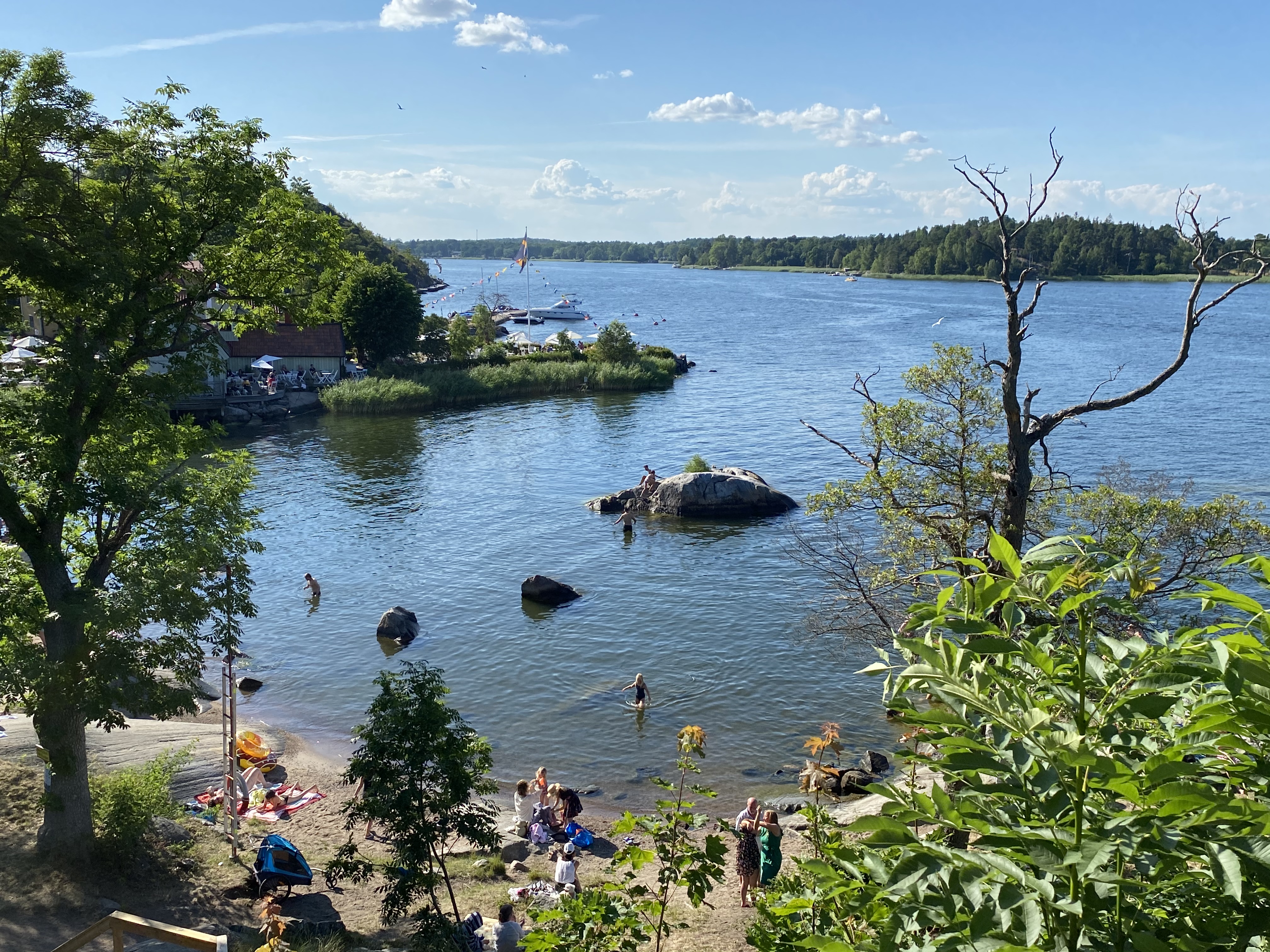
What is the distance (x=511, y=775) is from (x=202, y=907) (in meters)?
7.76

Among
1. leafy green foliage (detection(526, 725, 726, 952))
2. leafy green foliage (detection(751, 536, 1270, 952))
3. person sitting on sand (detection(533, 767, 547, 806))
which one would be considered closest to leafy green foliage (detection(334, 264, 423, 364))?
person sitting on sand (detection(533, 767, 547, 806))

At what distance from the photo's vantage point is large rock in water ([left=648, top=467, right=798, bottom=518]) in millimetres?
38719

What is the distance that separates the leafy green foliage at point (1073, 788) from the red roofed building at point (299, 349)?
63294 millimetres

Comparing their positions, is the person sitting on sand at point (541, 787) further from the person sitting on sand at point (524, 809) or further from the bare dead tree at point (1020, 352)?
the bare dead tree at point (1020, 352)

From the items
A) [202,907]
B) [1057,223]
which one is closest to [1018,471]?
[202,907]

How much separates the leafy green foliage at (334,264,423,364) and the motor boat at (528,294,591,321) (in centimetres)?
5955

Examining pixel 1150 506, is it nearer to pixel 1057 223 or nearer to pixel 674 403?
pixel 674 403

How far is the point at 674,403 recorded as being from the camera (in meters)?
63.3

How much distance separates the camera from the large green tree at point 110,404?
466 inches

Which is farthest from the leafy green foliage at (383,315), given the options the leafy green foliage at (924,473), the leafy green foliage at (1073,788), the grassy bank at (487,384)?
the leafy green foliage at (1073,788)

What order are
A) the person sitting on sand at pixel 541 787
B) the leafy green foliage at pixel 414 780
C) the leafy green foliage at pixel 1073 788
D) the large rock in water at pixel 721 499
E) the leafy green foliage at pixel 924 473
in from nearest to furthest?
the leafy green foliage at pixel 1073 788, the leafy green foliage at pixel 414 780, the leafy green foliage at pixel 924 473, the person sitting on sand at pixel 541 787, the large rock in water at pixel 721 499

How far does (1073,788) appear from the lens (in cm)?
328

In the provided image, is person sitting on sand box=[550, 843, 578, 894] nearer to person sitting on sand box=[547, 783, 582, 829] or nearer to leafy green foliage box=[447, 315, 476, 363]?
person sitting on sand box=[547, 783, 582, 829]

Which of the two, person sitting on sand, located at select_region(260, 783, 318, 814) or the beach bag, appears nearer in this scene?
the beach bag
